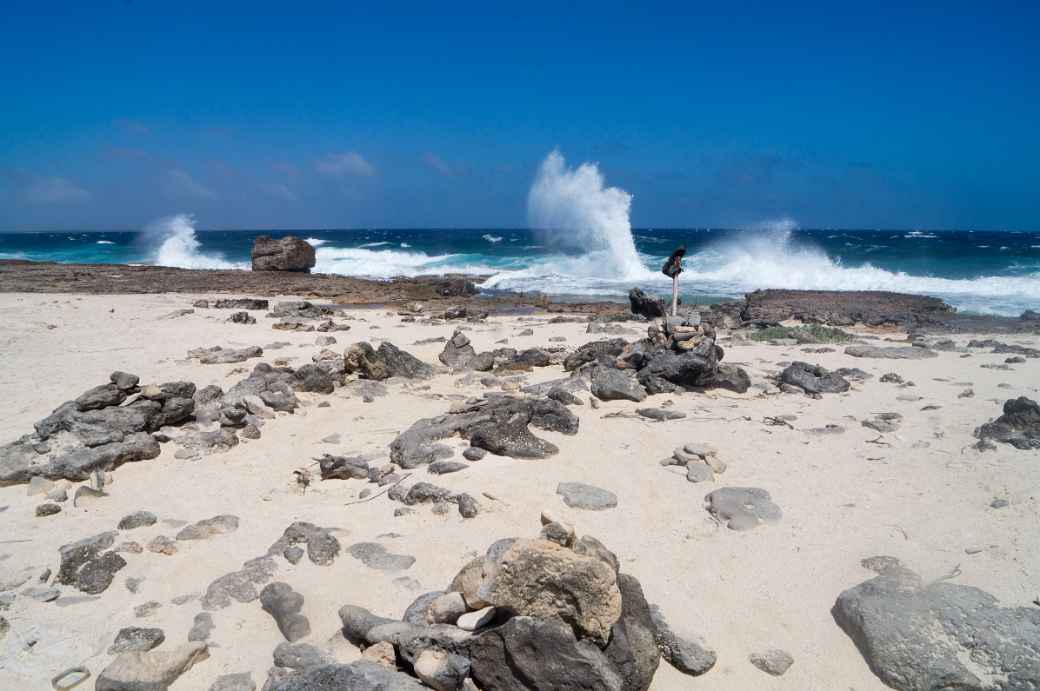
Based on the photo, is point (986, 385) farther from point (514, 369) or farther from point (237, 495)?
point (237, 495)

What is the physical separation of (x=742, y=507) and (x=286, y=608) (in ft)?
10.9

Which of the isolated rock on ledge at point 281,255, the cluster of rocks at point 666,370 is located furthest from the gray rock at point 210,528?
the isolated rock on ledge at point 281,255

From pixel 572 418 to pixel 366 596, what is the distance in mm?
3285

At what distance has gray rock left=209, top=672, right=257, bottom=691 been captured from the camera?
10.2 ft

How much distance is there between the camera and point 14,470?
538 cm

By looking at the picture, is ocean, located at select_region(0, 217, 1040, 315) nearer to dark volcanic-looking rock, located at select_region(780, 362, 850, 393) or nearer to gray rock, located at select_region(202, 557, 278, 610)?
dark volcanic-looking rock, located at select_region(780, 362, 850, 393)

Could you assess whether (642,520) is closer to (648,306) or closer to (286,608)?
(286,608)

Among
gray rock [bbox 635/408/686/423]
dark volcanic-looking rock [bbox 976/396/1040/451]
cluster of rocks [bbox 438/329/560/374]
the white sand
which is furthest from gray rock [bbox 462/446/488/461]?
dark volcanic-looking rock [bbox 976/396/1040/451]

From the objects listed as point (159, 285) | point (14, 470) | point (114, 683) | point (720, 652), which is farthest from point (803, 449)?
point (159, 285)

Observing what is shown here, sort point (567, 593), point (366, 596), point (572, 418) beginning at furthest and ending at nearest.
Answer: point (572, 418), point (366, 596), point (567, 593)

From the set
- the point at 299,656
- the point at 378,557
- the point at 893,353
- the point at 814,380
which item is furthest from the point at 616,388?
the point at 893,353

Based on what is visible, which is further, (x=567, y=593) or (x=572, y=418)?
(x=572, y=418)

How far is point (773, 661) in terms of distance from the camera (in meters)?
3.35

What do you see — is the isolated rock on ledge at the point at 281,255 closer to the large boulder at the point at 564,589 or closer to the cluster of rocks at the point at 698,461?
the cluster of rocks at the point at 698,461
